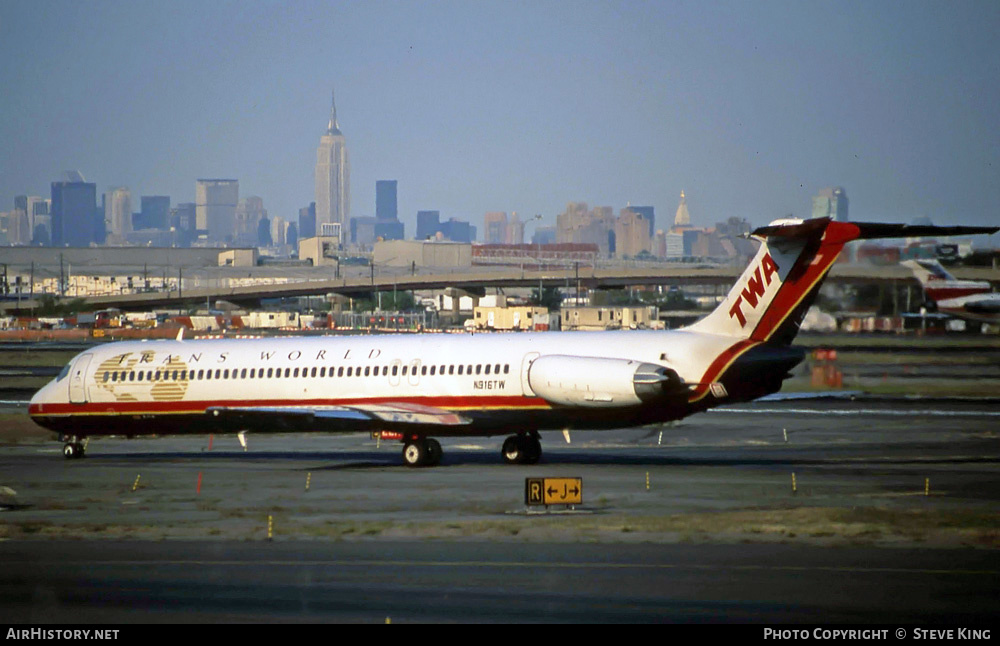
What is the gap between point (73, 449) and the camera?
38156 mm

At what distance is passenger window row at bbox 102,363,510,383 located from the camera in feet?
110

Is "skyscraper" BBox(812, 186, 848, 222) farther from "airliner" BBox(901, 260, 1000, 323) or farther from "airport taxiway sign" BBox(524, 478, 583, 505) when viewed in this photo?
"airport taxiway sign" BBox(524, 478, 583, 505)

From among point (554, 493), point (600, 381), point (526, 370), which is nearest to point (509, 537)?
point (554, 493)

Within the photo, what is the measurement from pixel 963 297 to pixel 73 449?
121 ft

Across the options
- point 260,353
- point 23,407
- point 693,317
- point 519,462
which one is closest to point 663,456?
point 519,462

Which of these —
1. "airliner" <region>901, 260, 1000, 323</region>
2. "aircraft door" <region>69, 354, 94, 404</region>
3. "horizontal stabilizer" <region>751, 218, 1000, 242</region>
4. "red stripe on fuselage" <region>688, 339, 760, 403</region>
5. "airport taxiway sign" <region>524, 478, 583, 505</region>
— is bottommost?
"airport taxiway sign" <region>524, 478, 583, 505</region>

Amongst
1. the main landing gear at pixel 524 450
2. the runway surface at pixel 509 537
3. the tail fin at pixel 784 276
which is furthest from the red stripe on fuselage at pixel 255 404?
the tail fin at pixel 784 276

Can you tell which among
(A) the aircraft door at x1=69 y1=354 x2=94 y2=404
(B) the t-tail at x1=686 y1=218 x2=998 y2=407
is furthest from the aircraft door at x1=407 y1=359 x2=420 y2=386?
(A) the aircraft door at x1=69 y1=354 x2=94 y2=404

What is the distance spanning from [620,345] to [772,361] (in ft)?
13.1

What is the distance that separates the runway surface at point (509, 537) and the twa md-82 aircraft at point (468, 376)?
1325mm

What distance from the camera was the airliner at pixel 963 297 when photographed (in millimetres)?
52500

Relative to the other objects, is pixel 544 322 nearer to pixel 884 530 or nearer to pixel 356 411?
pixel 356 411

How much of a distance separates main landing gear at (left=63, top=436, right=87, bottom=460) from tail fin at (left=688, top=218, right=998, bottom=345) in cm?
1943

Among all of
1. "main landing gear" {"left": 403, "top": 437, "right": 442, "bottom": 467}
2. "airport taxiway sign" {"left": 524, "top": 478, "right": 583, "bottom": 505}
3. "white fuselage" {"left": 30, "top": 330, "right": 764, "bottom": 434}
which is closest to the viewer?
"airport taxiway sign" {"left": 524, "top": 478, "right": 583, "bottom": 505}
